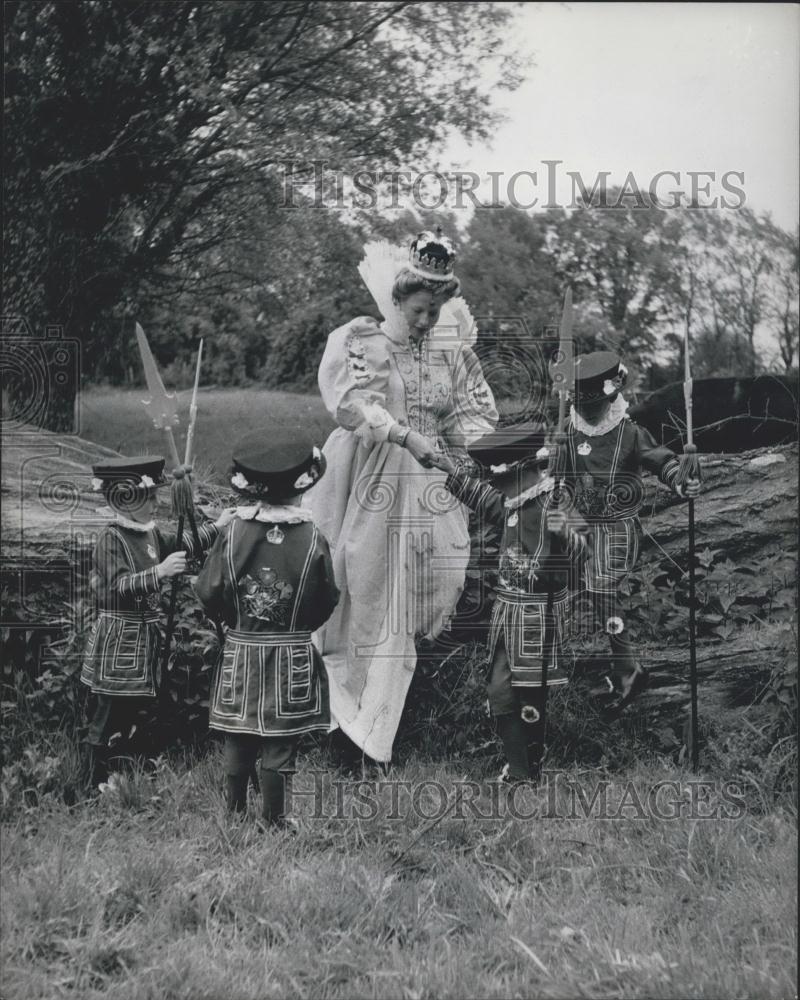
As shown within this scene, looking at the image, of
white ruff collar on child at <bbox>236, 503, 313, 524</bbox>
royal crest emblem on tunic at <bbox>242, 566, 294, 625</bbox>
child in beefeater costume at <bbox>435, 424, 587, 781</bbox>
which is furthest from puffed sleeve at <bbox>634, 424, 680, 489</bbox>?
royal crest emblem on tunic at <bbox>242, 566, 294, 625</bbox>

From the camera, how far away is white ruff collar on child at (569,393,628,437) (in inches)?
187

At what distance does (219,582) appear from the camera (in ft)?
13.5

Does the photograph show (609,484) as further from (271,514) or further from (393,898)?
(393,898)

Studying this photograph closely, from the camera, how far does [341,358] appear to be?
473 cm

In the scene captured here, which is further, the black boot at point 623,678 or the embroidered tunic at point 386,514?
the black boot at point 623,678

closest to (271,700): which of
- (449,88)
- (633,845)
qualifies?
(633,845)

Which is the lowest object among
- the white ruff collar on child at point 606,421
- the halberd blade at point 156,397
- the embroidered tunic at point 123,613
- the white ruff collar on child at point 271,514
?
the embroidered tunic at point 123,613

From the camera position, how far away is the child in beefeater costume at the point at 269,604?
13.5 ft

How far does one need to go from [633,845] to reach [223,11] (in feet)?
13.7

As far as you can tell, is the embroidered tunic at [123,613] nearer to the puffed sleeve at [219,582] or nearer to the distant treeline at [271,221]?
the puffed sleeve at [219,582]

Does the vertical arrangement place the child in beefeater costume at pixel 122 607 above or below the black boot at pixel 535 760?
above

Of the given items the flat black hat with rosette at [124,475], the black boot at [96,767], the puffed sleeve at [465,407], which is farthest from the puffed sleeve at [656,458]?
the black boot at [96,767]

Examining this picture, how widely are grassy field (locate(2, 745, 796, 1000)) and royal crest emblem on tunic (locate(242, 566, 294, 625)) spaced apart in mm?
841

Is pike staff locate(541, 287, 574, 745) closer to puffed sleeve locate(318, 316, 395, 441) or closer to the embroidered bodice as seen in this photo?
the embroidered bodice
